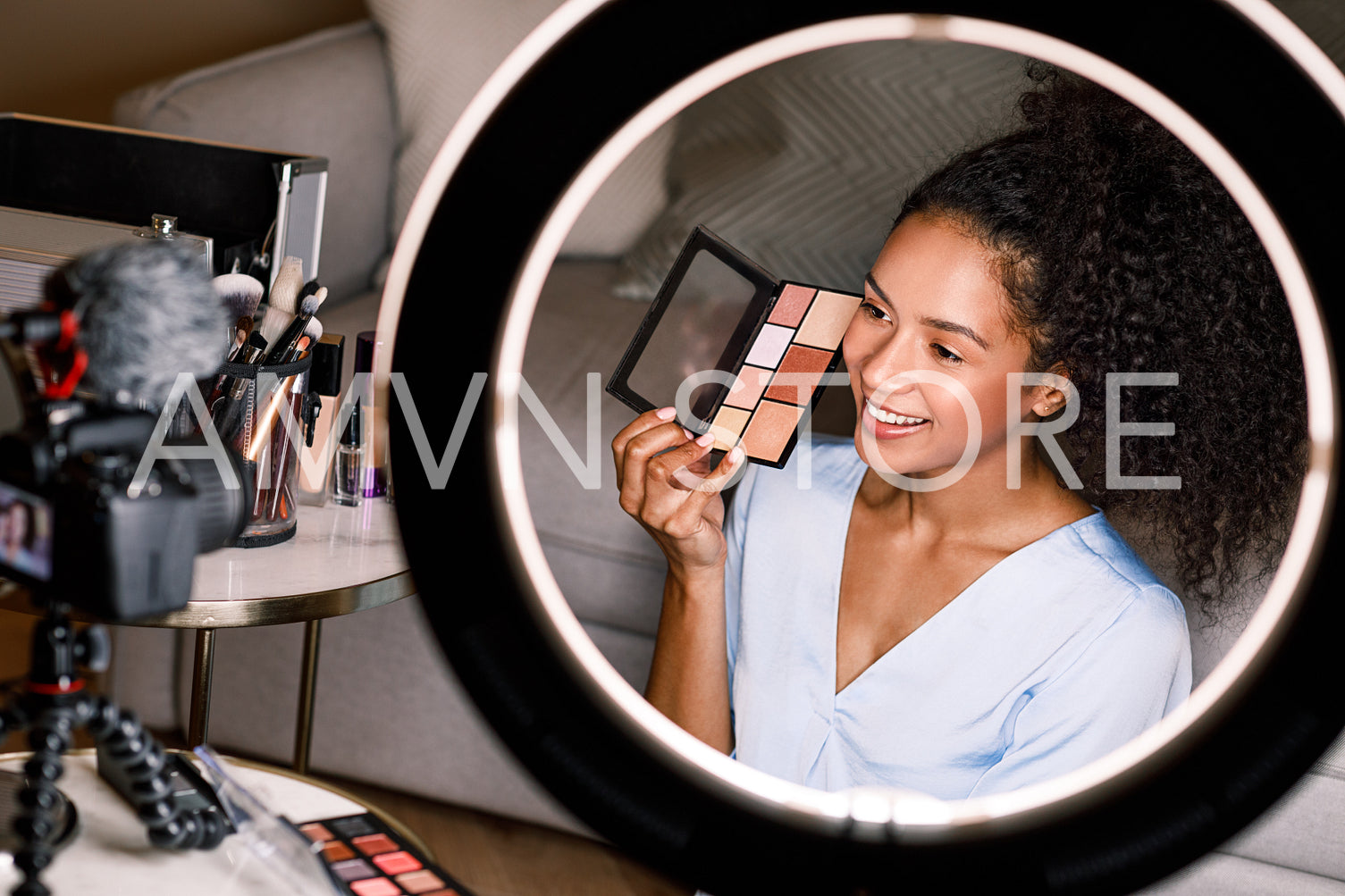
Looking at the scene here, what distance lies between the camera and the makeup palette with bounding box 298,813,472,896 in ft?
1.71

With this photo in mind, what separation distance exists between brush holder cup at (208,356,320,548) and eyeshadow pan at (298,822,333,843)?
170 millimetres

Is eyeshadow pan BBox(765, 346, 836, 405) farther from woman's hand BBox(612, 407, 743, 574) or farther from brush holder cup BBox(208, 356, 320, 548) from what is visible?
brush holder cup BBox(208, 356, 320, 548)

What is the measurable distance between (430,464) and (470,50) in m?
0.95

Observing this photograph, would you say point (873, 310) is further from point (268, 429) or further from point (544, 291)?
point (544, 291)

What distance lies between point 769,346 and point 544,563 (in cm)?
20

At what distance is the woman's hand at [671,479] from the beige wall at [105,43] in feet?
3.76

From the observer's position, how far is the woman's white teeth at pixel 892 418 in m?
0.61

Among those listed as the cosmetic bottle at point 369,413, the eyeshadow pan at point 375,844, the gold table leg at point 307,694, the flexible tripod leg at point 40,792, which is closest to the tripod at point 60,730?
the flexible tripod leg at point 40,792

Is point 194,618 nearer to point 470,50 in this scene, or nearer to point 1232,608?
point 1232,608

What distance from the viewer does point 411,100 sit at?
126cm

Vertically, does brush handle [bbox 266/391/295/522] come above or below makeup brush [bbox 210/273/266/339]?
below

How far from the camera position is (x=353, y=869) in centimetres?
53

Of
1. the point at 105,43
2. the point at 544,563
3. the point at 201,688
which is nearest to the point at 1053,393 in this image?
the point at 544,563

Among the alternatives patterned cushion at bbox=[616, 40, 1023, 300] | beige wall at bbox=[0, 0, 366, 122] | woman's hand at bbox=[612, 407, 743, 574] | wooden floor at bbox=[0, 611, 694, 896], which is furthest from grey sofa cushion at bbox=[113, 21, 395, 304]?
woman's hand at bbox=[612, 407, 743, 574]
